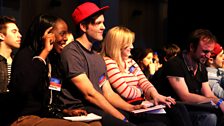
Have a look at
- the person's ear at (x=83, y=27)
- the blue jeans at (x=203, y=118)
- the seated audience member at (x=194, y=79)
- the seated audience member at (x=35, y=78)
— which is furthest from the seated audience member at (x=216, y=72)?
the seated audience member at (x=35, y=78)

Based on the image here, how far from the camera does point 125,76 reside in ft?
13.1

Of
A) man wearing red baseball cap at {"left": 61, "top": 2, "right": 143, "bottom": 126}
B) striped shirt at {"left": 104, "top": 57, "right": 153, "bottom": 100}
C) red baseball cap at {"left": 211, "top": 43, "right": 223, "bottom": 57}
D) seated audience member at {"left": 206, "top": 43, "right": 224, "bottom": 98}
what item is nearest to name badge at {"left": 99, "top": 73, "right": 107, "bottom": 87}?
man wearing red baseball cap at {"left": 61, "top": 2, "right": 143, "bottom": 126}

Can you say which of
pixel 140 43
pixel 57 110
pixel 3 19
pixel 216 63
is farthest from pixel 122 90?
pixel 140 43

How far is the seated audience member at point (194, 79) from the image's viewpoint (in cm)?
417

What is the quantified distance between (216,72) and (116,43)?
→ 1748 mm

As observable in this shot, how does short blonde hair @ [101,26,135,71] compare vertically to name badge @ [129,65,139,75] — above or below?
above

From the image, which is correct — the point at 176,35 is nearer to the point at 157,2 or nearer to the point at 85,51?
the point at 157,2

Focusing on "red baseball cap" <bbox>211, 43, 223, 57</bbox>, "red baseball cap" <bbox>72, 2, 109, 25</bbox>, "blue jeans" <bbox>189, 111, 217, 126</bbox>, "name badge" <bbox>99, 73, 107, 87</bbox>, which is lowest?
"blue jeans" <bbox>189, 111, 217, 126</bbox>

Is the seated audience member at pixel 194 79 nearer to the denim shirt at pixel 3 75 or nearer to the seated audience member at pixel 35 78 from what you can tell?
the seated audience member at pixel 35 78

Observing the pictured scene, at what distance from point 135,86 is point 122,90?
241 mm

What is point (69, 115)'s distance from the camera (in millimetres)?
3186

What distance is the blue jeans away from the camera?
410 centimetres

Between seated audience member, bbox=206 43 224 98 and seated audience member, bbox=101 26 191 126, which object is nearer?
seated audience member, bbox=101 26 191 126

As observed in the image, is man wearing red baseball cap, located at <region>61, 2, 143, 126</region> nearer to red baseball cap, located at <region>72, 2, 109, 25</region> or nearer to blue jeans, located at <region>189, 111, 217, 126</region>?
red baseball cap, located at <region>72, 2, 109, 25</region>
